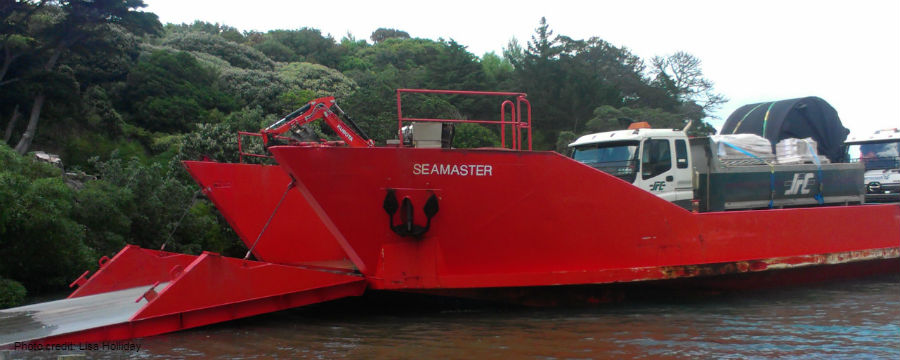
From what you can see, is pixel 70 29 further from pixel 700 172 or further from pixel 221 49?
pixel 700 172

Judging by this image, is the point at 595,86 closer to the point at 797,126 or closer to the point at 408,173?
the point at 797,126

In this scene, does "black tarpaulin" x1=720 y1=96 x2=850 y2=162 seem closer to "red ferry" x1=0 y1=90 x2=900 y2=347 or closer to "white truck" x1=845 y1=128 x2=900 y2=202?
"white truck" x1=845 y1=128 x2=900 y2=202

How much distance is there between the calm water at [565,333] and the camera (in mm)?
6031

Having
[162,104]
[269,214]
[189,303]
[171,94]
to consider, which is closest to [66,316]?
[189,303]

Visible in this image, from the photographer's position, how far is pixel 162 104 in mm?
23219

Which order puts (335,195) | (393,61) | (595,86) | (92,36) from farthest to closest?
(393,61), (595,86), (92,36), (335,195)

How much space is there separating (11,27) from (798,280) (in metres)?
20.1

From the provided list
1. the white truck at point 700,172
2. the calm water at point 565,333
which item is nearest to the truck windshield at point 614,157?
the white truck at point 700,172

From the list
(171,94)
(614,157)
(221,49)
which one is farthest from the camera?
(221,49)

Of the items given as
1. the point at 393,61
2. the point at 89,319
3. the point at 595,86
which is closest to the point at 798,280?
the point at 89,319

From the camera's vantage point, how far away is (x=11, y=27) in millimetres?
18281

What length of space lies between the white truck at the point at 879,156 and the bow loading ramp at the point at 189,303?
1005 centimetres

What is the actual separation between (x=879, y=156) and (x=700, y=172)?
6057 millimetres

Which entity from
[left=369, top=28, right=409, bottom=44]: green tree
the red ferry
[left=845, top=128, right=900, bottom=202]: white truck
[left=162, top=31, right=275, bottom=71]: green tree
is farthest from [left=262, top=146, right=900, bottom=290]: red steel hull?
[left=369, top=28, right=409, bottom=44]: green tree
